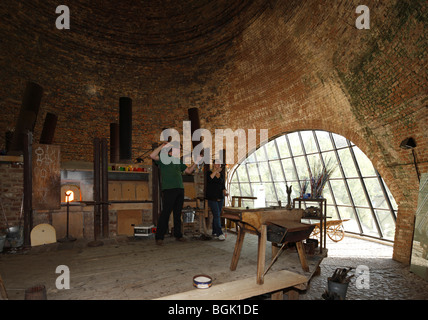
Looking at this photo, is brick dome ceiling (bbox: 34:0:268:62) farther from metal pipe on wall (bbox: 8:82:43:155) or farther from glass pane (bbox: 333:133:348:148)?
glass pane (bbox: 333:133:348:148)

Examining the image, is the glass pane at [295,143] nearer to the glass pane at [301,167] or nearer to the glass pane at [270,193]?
the glass pane at [301,167]

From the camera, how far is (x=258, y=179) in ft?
42.4

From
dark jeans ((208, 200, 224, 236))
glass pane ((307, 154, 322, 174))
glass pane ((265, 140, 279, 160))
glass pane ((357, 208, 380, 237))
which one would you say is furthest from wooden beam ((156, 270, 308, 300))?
glass pane ((265, 140, 279, 160))

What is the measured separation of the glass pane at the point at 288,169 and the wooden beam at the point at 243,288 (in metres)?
8.70

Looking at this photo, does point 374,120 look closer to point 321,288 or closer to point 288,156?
point 321,288

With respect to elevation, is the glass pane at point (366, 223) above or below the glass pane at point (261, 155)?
below

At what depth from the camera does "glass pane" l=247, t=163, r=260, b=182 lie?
12930 mm

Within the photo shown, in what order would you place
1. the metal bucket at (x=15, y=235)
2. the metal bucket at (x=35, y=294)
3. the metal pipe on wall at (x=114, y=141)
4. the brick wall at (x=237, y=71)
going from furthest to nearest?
1. the metal pipe on wall at (x=114, y=141)
2. the brick wall at (x=237, y=71)
3. the metal bucket at (x=15, y=235)
4. the metal bucket at (x=35, y=294)

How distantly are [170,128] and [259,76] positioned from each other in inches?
151

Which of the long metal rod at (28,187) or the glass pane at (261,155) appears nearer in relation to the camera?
the long metal rod at (28,187)

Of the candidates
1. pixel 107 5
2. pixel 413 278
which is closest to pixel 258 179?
pixel 413 278

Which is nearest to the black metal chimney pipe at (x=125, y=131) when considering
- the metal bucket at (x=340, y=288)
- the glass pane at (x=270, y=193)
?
the metal bucket at (x=340, y=288)

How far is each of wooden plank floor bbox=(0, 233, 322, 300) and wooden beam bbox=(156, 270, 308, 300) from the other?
0.19m

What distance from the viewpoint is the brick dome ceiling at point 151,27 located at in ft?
28.3
